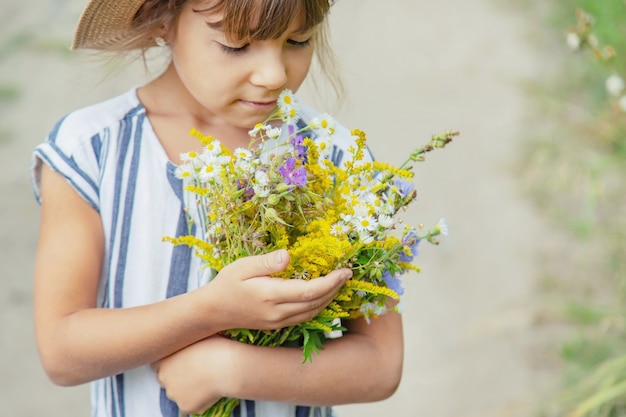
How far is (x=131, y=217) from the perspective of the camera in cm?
194

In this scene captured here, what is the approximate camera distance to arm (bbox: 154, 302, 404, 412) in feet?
5.86

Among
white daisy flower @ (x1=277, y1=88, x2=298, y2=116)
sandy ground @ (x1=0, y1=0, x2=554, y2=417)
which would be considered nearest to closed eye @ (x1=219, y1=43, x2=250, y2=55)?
white daisy flower @ (x1=277, y1=88, x2=298, y2=116)

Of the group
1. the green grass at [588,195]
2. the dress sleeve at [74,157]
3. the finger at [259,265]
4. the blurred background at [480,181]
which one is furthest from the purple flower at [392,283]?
the green grass at [588,195]

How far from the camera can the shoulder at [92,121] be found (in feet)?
6.34

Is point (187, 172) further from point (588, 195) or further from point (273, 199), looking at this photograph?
point (588, 195)

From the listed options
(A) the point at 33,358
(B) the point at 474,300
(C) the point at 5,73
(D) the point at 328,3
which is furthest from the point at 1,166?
(D) the point at 328,3

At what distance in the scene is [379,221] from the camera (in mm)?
→ 1649

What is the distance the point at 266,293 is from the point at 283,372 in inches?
8.7

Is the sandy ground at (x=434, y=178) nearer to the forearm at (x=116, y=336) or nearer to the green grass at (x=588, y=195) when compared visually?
the green grass at (x=588, y=195)

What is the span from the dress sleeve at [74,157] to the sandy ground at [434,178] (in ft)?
3.36

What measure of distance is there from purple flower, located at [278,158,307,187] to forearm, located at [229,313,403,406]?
36 cm

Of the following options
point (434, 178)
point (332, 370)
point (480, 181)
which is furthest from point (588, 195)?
point (332, 370)

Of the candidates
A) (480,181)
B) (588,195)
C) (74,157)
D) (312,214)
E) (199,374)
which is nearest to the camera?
(312,214)

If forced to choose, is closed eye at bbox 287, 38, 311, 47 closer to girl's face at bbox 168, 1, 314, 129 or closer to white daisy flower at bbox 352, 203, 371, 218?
girl's face at bbox 168, 1, 314, 129
